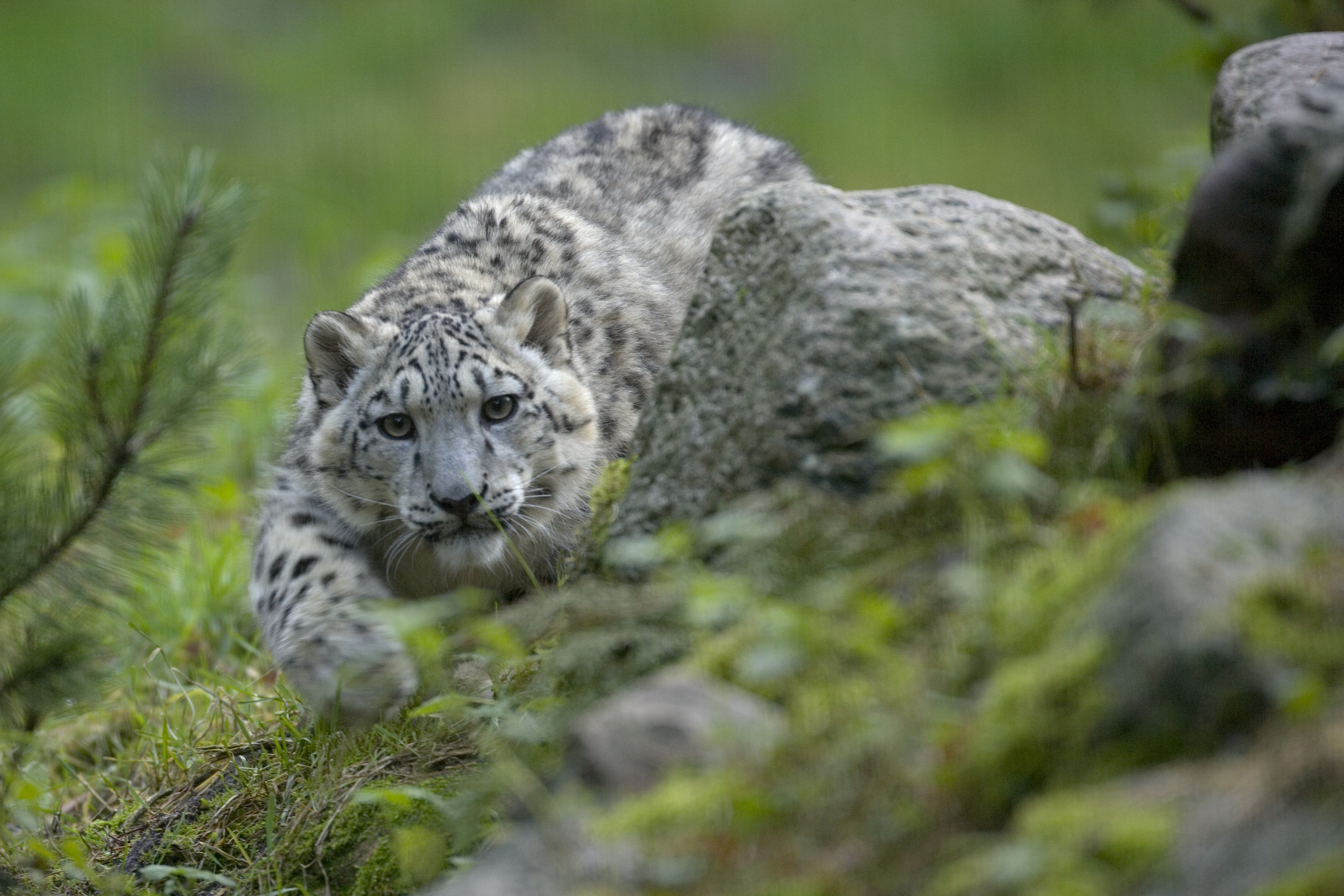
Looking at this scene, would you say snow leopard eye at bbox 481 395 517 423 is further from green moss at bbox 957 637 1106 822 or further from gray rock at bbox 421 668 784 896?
green moss at bbox 957 637 1106 822

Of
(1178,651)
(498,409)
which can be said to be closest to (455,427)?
(498,409)

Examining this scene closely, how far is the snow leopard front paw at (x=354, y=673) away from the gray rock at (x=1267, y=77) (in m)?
2.83

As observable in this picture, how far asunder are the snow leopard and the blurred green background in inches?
237

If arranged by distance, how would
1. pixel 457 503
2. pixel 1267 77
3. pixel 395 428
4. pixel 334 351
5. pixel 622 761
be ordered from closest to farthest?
1. pixel 622 761
2. pixel 1267 77
3. pixel 457 503
4. pixel 395 428
5. pixel 334 351

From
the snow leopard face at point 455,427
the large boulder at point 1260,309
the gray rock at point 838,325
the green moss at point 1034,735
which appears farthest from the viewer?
the snow leopard face at point 455,427

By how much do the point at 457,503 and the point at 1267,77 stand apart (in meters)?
2.83

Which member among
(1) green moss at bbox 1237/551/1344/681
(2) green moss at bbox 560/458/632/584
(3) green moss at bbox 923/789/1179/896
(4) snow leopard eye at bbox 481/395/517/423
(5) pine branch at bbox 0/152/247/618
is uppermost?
(5) pine branch at bbox 0/152/247/618

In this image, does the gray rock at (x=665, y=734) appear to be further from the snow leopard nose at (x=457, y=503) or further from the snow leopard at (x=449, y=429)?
the snow leopard nose at (x=457, y=503)

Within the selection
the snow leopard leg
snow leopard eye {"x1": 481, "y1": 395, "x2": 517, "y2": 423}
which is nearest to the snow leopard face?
snow leopard eye {"x1": 481, "y1": 395, "x2": 517, "y2": 423}

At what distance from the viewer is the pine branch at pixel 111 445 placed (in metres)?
3.28

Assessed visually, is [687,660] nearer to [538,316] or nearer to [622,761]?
[622,761]

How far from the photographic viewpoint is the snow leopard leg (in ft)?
13.1

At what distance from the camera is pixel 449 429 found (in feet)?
15.9

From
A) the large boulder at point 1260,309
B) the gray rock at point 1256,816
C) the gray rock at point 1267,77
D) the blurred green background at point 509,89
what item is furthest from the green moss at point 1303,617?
the blurred green background at point 509,89
